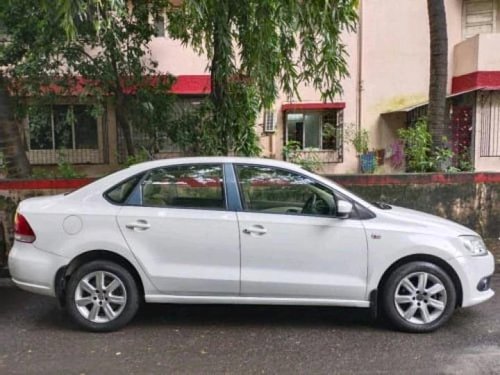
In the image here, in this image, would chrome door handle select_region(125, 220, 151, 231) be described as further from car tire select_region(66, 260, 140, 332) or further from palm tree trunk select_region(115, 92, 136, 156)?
palm tree trunk select_region(115, 92, 136, 156)

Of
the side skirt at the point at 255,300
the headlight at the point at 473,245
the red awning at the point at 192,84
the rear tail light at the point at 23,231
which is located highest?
the red awning at the point at 192,84

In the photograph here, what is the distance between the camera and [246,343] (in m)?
4.16

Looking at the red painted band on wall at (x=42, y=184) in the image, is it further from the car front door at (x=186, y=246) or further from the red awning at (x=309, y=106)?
the red awning at (x=309, y=106)

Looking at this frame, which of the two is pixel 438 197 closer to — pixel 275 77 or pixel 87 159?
pixel 275 77

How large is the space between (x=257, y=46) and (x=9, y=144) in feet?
14.0

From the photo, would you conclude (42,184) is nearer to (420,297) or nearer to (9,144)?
(9,144)

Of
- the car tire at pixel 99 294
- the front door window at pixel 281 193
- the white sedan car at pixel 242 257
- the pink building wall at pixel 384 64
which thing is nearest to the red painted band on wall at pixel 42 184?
the white sedan car at pixel 242 257

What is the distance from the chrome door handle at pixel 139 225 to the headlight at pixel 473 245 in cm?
285

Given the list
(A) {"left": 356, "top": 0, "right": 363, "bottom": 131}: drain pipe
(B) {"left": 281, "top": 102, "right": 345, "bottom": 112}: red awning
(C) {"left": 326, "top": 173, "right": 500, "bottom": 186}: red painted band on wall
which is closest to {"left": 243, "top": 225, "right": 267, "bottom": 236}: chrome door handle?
(C) {"left": 326, "top": 173, "right": 500, "bottom": 186}: red painted band on wall

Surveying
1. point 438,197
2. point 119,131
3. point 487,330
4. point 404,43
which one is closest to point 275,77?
point 438,197

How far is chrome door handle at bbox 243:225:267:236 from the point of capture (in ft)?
14.1

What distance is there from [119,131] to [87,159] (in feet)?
3.66

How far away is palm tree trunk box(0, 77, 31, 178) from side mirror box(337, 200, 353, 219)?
211 inches

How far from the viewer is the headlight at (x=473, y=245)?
4355mm
